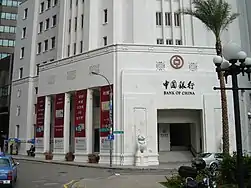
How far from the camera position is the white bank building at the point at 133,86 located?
30109 mm

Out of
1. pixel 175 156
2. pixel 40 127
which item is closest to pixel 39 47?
pixel 40 127

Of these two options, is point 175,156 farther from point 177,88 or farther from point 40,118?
point 40,118

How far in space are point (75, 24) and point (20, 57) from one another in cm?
1506

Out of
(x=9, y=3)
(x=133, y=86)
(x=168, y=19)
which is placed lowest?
(x=133, y=86)

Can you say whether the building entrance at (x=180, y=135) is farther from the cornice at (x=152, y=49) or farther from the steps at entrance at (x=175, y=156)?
the cornice at (x=152, y=49)

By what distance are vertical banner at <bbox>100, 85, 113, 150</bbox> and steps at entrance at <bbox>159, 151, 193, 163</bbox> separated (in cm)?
584

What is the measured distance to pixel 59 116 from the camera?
119 feet

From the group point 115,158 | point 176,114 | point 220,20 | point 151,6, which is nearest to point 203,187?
point 220,20

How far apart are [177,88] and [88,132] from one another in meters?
9.74

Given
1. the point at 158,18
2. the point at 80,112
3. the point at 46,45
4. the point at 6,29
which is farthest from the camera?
the point at 6,29

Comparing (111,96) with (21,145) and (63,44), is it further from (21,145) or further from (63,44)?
(21,145)

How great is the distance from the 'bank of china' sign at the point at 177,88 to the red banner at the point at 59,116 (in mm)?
12100

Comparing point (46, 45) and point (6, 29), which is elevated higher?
point (6, 29)

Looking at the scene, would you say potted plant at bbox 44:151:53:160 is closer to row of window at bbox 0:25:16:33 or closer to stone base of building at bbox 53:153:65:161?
stone base of building at bbox 53:153:65:161
